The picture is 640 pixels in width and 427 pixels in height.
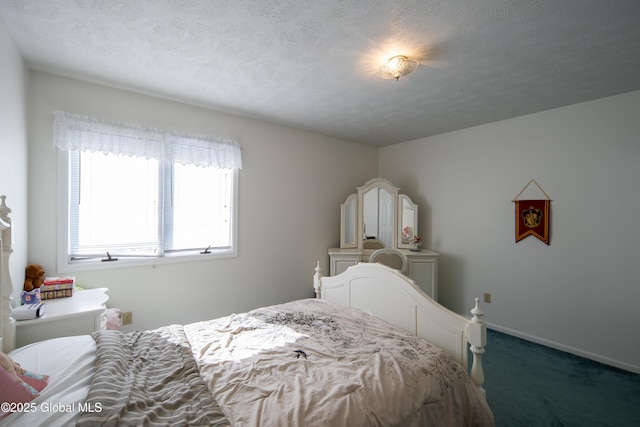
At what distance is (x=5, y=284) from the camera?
142 cm

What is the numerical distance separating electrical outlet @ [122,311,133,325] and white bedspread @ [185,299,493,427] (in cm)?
113

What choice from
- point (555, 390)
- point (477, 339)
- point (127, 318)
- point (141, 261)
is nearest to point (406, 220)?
point (555, 390)

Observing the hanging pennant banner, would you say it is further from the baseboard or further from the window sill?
the window sill

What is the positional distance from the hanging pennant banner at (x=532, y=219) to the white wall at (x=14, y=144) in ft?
14.1

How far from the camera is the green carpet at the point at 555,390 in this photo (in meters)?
1.89

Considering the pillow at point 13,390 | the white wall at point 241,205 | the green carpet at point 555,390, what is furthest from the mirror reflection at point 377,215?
the pillow at point 13,390

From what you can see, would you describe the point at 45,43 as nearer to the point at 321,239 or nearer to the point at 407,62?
the point at 407,62

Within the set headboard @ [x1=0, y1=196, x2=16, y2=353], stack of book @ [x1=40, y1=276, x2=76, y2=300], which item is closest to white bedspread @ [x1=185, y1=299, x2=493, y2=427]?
headboard @ [x1=0, y1=196, x2=16, y2=353]

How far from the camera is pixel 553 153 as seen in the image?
2.94 meters

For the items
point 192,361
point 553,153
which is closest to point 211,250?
point 192,361

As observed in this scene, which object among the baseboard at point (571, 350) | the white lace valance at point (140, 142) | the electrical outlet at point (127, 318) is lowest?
the baseboard at point (571, 350)

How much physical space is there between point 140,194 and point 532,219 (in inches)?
157

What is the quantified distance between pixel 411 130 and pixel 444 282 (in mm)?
2070

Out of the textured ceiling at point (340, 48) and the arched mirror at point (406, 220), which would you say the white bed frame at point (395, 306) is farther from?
the arched mirror at point (406, 220)
